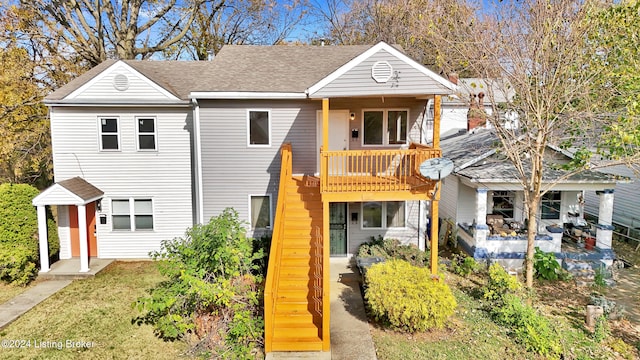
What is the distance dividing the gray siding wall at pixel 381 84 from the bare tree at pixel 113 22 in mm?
16745

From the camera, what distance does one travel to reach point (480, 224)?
12.3m

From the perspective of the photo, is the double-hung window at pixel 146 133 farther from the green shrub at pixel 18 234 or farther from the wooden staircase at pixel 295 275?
the wooden staircase at pixel 295 275

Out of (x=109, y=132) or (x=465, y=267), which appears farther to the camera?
(x=109, y=132)

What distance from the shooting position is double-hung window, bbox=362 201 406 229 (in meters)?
12.8

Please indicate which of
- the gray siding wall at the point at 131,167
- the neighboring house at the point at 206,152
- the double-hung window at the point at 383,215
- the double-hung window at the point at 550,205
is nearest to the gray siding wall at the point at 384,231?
the neighboring house at the point at 206,152

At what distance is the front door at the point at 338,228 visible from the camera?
12750 millimetres

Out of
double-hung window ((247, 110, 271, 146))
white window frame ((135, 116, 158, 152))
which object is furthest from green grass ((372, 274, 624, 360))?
white window frame ((135, 116, 158, 152))

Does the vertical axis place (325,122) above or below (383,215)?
above

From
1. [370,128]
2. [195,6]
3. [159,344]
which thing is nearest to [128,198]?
[159,344]

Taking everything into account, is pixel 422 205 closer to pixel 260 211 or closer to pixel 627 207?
pixel 260 211

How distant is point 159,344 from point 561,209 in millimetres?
14516

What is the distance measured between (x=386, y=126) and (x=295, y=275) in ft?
20.9

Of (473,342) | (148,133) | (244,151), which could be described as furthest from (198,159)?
(473,342)

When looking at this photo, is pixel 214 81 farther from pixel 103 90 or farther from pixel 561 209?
pixel 561 209
